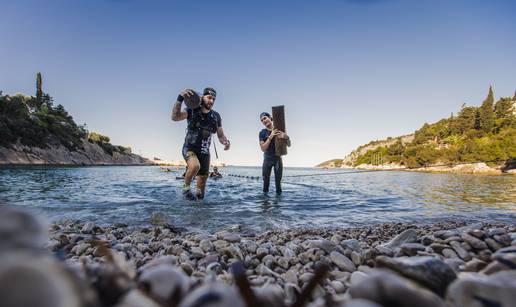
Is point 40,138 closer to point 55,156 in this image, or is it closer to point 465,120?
point 55,156

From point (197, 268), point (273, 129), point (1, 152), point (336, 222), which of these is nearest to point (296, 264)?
point (197, 268)

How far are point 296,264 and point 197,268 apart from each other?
0.99 m

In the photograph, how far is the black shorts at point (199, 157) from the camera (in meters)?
7.28

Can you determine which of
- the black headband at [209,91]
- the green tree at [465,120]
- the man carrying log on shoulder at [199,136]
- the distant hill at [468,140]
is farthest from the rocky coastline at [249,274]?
the green tree at [465,120]

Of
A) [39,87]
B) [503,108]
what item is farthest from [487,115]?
[39,87]

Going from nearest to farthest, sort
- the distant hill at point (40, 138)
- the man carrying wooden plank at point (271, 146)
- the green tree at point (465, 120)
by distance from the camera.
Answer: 1. the man carrying wooden plank at point (271, 146)
2. the distant hill at point (40, 138)
3. the green tree at point (465, 120)

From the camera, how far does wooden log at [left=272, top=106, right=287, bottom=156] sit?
890 cm

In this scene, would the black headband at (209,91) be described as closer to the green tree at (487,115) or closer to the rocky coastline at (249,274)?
the rocky coastline at (249,274)

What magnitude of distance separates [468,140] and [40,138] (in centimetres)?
11980

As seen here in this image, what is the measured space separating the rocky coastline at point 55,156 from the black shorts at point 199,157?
43003 mm

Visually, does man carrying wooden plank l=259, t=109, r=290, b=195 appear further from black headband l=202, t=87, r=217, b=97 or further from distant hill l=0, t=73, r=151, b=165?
distant hill l=0, t=73, r=151, b=165

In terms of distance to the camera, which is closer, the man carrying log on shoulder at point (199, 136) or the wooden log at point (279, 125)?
the man carrying log on shoulder at point (199, 136)

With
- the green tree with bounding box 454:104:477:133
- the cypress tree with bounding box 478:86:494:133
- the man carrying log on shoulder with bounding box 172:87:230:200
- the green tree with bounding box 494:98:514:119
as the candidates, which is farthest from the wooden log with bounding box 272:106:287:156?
the green tree with bounding box 494:98:514:119

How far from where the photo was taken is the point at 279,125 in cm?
908
